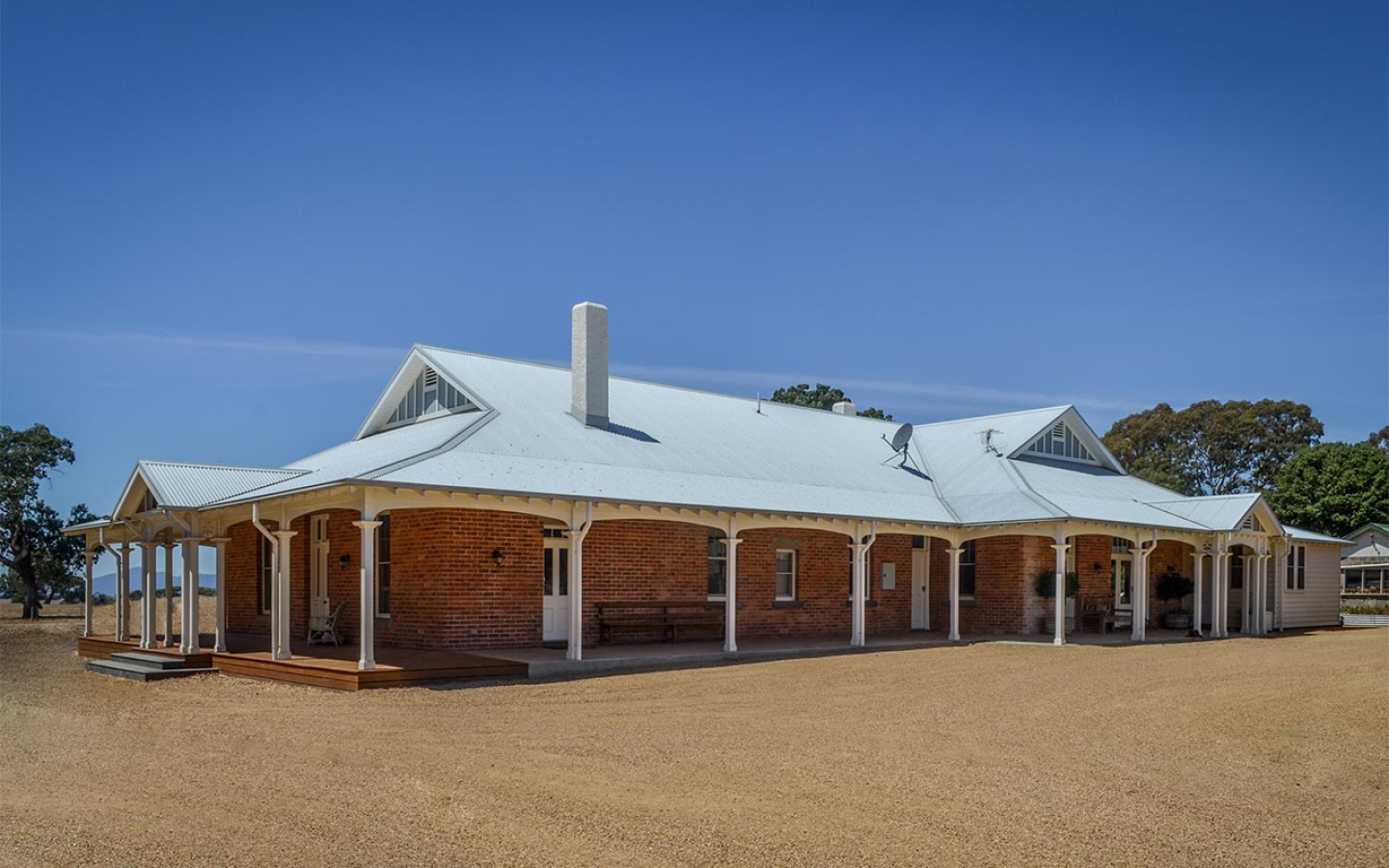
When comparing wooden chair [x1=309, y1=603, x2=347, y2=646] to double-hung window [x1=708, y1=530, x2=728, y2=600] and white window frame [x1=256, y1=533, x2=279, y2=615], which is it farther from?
double-hung window [x1=708, y1=530, x2=728, y2=600]

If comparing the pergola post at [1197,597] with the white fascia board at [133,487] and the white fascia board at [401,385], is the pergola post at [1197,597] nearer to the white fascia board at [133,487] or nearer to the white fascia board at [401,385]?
the white fascia board at [401,385]

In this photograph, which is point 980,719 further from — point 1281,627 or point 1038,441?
point 1281,627

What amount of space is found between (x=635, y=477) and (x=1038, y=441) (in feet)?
43.2

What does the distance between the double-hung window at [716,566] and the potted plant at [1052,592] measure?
688cm

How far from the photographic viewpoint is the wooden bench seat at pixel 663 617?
19.1 m

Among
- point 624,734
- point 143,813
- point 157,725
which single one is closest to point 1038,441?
point 624,734

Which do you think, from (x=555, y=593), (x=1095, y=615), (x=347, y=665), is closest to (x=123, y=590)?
(x=555, y=593)

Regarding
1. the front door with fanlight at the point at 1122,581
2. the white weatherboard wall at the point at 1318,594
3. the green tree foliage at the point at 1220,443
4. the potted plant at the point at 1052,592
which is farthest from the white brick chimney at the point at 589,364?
the green tree foliage at the point at 1220,443

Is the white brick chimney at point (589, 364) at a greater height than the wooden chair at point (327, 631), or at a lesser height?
greater

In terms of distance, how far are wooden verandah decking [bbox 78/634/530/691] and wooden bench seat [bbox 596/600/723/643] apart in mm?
2873

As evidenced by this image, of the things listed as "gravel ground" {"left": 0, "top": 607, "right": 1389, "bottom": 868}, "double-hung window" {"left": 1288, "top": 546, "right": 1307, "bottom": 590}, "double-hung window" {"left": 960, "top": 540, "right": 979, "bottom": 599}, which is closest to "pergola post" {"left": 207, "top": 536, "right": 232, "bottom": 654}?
"gravel ground" {"left": 0, "top": 607, "right": 1389, "bottom": 868}

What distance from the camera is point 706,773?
8.94 metres

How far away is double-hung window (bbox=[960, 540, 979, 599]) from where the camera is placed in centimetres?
2488

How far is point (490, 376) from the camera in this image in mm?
22234
